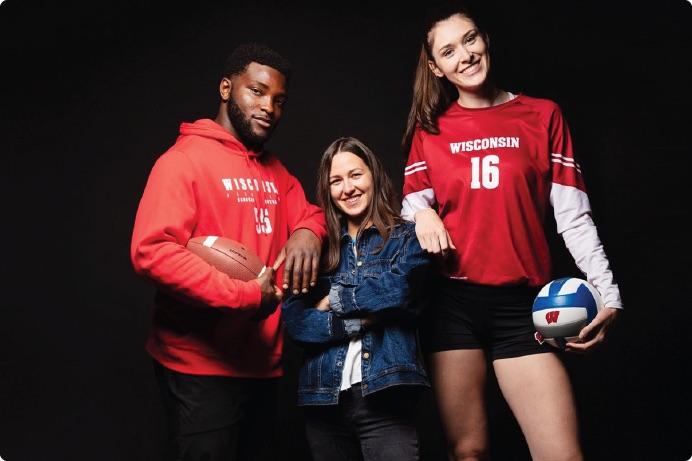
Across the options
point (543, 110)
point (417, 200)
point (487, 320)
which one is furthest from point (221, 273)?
point (543, 110)

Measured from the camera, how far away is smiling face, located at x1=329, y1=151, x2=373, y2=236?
314cm

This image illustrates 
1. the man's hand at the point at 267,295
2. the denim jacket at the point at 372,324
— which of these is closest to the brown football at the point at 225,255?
the man's hand at the point at 267,295

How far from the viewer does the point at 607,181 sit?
174 inches

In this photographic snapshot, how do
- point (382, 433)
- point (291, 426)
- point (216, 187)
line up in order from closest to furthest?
point (382, 433), point (216, 187), point (291, 426)

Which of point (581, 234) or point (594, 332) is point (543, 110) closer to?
point (581, 234)

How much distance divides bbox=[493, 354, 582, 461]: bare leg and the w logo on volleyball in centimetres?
24

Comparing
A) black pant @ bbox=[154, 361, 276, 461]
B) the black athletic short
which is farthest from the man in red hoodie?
the black athletic short

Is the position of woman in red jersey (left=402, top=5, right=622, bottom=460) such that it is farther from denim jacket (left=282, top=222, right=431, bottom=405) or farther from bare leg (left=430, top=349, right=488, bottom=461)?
denim jacket (left=282, top=222, right=431, bottom=405)

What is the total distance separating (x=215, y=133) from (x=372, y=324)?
99 cm

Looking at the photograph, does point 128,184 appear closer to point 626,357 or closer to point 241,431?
point 241,431

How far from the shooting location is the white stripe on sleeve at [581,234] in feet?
9.78

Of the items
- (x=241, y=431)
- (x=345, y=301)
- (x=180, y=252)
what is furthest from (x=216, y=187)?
(x=241, y=431)

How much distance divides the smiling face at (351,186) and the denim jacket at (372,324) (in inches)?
6.5

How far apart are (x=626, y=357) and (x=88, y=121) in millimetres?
3212
